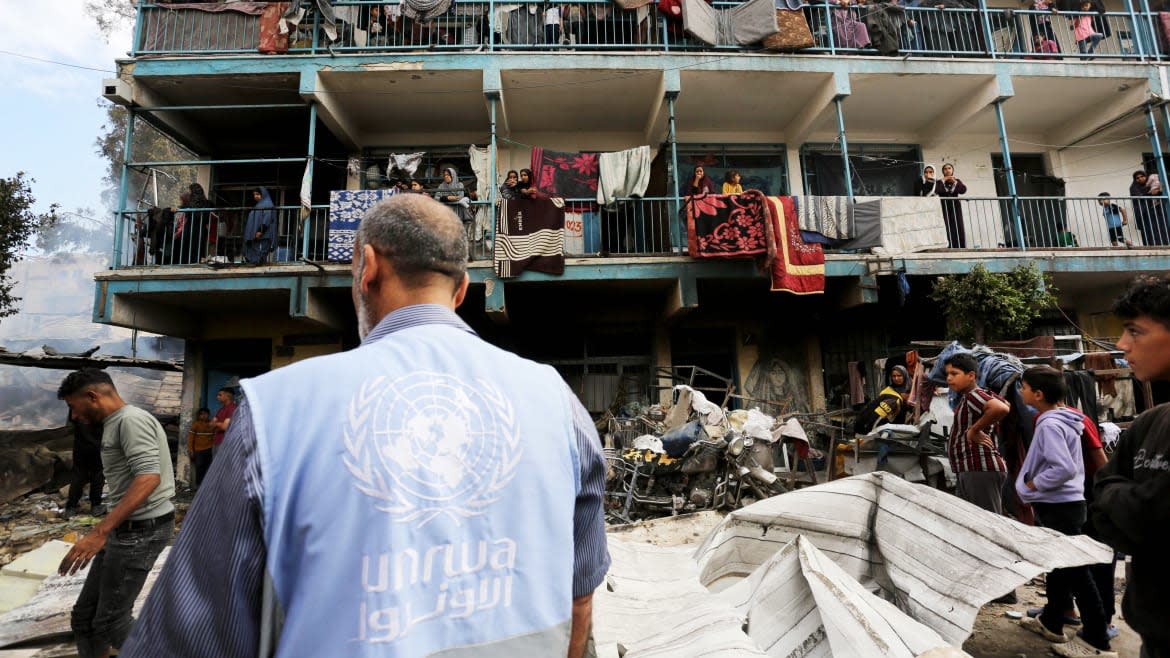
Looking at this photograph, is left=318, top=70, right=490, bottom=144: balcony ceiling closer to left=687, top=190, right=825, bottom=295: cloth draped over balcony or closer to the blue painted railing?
the blue painted railing

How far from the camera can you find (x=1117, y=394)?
7.30 meters

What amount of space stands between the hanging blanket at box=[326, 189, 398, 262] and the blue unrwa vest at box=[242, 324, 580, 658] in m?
8.64

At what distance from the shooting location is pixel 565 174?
9930 millimetres

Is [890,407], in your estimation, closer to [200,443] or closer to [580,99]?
[580,99]

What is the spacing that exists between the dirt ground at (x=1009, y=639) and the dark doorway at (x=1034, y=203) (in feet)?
29.2

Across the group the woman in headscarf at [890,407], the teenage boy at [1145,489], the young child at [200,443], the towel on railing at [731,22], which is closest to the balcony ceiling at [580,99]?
the towel on railing at [731,22]

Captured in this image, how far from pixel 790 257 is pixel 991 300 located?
2.82 m

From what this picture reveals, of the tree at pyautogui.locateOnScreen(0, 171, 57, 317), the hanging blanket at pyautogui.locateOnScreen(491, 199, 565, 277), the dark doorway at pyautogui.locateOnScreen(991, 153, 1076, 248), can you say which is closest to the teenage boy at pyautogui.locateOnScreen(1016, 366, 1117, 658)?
the hanging blanket at pyautogui.locateOnScreen(491, 199, 565, 277)

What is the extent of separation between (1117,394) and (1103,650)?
544 centimetres

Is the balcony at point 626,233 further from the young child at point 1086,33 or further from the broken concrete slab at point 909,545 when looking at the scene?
the broken concrete slab at point 909,545

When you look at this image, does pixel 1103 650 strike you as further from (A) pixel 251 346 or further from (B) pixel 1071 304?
(A) pixel 251 346

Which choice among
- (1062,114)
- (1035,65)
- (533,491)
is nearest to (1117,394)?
(1035,65)

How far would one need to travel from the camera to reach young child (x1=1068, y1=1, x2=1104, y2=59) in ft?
35.3

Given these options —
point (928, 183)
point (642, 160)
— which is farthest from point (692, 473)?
point (928, 183)
